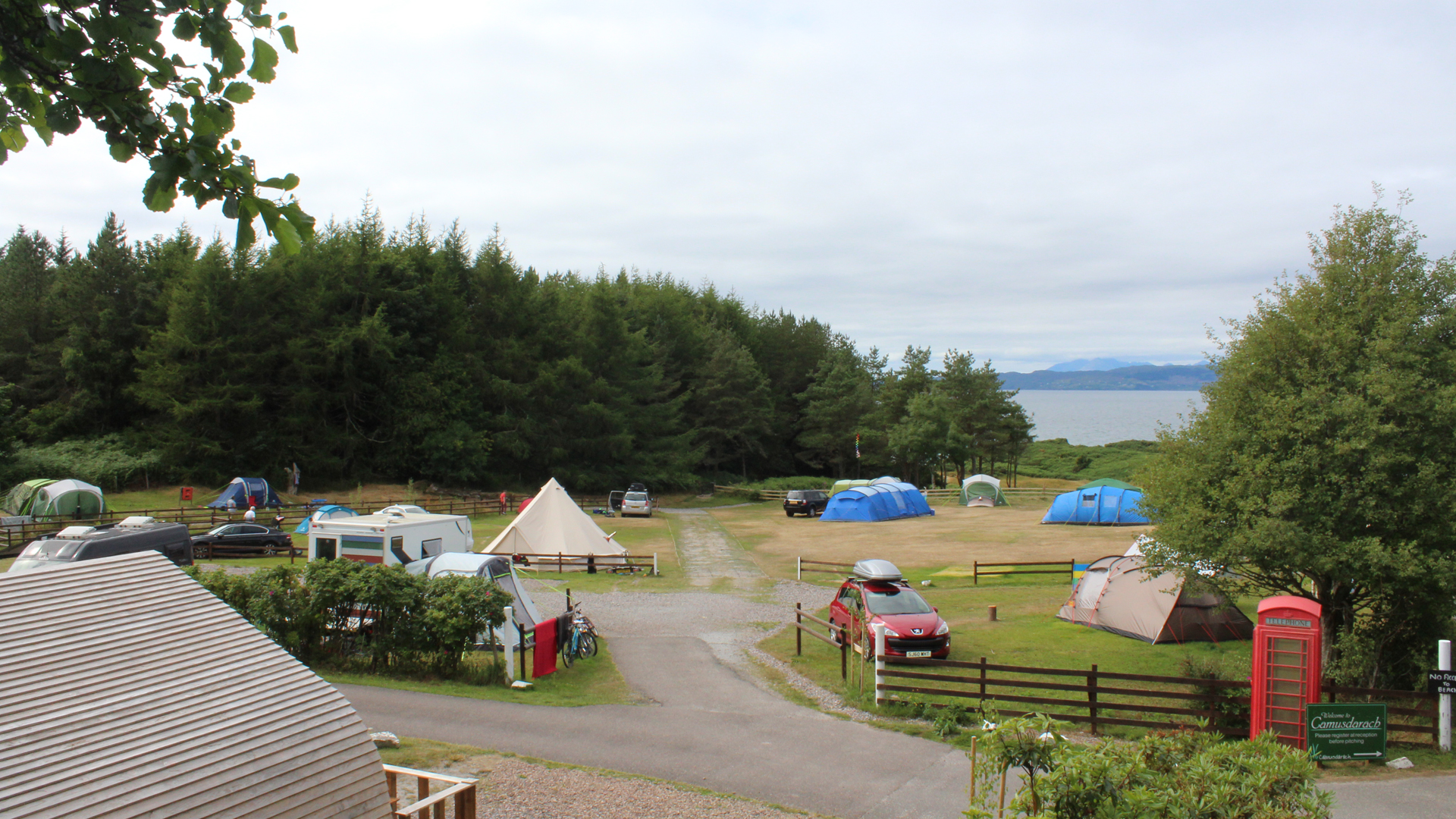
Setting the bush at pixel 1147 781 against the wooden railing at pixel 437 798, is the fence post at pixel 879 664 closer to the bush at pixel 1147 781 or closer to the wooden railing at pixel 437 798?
the wooden railing at pixel 437 798

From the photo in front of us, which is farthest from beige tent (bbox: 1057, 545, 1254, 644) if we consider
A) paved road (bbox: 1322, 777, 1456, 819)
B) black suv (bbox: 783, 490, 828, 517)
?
black suv (bbox: 783, 490, 828, 517)

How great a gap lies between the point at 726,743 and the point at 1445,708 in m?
9.35

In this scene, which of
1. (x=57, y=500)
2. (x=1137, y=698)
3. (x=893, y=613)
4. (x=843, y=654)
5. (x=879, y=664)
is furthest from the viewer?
(x=57, y=500)

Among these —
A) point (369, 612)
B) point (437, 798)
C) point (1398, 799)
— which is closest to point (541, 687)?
point (369, 612)

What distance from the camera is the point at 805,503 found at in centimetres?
4153

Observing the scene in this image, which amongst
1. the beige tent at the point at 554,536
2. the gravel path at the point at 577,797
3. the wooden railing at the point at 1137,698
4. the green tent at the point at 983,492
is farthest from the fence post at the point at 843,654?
the green tent at the point at 983,492

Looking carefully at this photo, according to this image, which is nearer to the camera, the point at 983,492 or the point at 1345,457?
the point at 1345,457

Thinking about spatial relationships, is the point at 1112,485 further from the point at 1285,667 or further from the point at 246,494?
the point at 246,494

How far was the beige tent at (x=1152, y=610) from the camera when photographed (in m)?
15.8

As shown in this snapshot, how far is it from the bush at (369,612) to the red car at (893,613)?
6342mm

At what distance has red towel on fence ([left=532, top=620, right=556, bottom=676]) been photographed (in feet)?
44.1

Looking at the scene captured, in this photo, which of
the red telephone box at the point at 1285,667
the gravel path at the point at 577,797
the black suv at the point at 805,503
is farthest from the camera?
the black suv at the point at 805,503

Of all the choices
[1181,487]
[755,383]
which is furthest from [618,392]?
[1181,487]

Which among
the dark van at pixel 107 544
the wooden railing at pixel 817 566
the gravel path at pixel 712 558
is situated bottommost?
the gravel path at pixel 712 558
